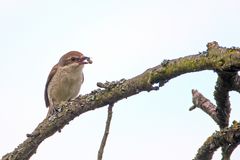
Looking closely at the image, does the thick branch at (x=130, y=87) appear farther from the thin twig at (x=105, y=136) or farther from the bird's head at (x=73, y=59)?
the bird's head at (x=73, y=59)

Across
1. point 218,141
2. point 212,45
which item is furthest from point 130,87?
point 218,141

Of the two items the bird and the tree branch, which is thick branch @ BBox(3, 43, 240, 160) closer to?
the tree branch

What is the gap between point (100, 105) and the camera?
4234 mm

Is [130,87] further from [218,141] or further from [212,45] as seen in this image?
[218,141]

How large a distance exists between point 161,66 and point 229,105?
51cm

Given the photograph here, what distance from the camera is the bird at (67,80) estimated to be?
9.95m

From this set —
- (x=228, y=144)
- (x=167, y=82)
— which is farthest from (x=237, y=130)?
(x=167, y=82)

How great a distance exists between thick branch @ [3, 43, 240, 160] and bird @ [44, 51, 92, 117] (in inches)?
199

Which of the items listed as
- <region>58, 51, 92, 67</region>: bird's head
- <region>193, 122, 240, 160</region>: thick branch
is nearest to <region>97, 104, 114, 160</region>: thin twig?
<region>193, 122, 240, 160</region>: thick branch

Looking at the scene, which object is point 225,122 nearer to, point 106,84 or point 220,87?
point 220,87

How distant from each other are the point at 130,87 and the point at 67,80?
6119 millimetres

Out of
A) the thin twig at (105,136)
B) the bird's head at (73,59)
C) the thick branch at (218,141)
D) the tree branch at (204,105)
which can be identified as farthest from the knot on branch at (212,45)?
the bird's head at (73,59)

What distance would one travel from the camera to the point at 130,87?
156 inches

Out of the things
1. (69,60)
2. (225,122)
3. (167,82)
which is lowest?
(225,122)
